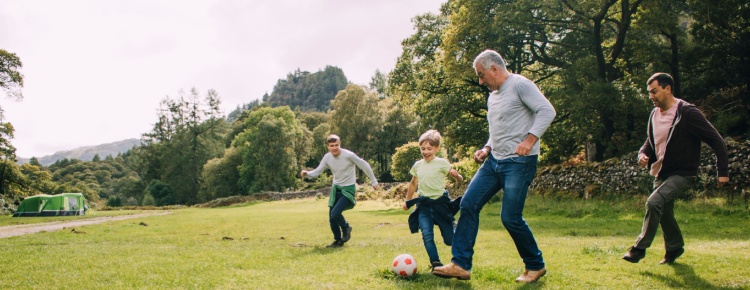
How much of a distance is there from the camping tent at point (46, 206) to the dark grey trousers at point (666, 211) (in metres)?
38.7

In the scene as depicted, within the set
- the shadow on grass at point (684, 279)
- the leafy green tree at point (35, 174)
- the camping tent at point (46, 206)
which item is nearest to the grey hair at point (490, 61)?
the shadow on grass at point (684, 279)

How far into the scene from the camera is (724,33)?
19469 mm

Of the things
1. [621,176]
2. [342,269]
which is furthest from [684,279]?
[621,176]

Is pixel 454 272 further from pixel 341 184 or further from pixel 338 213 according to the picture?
pixel 341 184

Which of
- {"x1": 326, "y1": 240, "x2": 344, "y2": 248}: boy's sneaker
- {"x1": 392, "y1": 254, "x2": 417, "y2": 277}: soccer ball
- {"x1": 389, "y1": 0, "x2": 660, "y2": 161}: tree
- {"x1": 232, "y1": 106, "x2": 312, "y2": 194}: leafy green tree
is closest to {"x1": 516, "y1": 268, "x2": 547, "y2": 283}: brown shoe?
{"x1": 392, "y1": 254, "x2": 417, "y2": 277}: soccer ball

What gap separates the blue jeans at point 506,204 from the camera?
496 centimetres

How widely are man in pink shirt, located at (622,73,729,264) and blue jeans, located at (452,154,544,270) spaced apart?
1662 mm

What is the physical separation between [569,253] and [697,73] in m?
20.2

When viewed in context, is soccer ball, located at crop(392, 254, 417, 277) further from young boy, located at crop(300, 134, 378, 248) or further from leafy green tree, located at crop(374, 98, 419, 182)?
leafy green tree, located at crop(374, 98, 419, 182)

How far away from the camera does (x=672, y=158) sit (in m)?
5.73

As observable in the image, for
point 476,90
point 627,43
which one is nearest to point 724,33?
point 627,43

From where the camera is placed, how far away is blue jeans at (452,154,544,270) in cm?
496

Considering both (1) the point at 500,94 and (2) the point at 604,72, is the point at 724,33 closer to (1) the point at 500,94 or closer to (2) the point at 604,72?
(2) the point at 604,72

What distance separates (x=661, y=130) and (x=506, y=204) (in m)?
2.59
